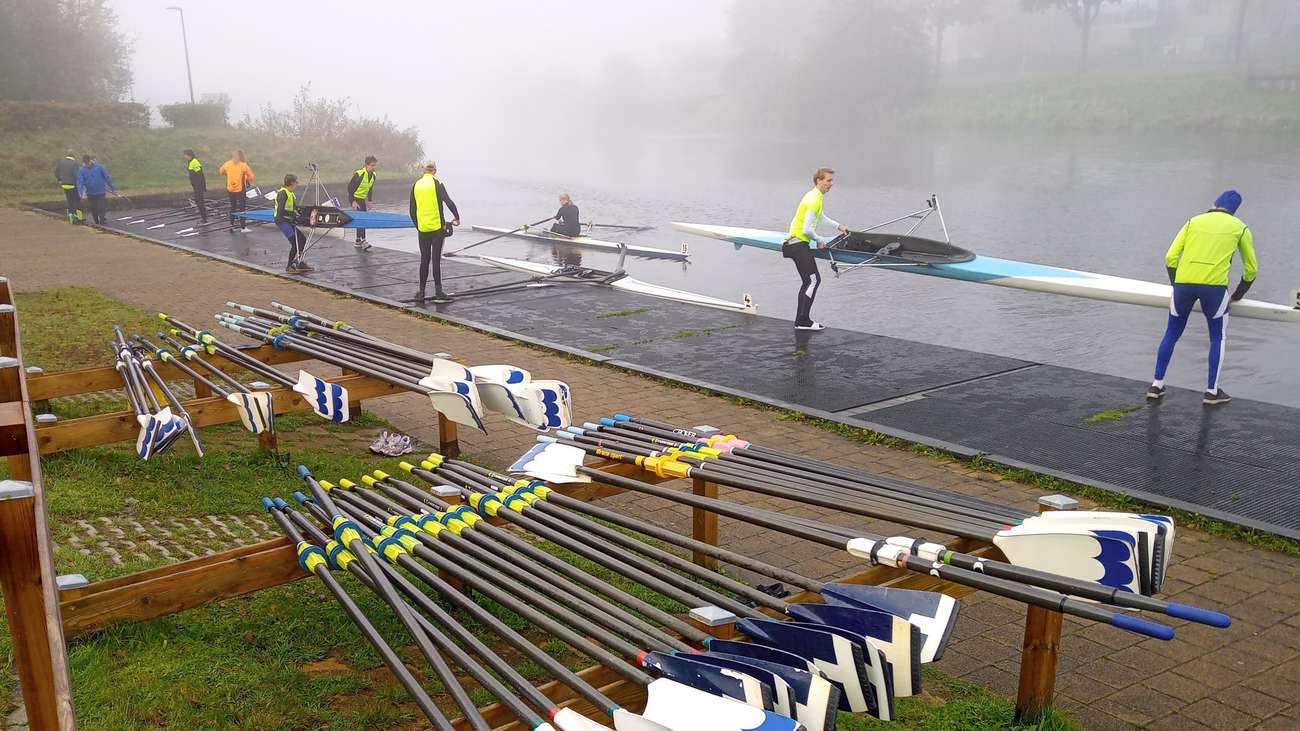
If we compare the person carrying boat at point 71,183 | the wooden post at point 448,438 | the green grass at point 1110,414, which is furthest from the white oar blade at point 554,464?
the person carrying boat at point 71,183

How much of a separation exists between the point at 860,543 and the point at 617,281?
12029 millimetres

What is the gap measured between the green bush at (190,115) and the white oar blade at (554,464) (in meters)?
51.2

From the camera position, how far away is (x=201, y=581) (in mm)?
3732

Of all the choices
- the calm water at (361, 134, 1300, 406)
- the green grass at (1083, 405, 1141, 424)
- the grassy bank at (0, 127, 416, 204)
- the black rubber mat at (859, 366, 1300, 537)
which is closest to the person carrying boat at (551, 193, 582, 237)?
the calm water at (361, 134, 1300, 406)

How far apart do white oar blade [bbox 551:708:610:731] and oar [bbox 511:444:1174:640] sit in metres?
1.04

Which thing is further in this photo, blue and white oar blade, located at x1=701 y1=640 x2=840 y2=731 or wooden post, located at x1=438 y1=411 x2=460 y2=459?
wooden post, located at x1=438 y1=411 x2=460 y2=459

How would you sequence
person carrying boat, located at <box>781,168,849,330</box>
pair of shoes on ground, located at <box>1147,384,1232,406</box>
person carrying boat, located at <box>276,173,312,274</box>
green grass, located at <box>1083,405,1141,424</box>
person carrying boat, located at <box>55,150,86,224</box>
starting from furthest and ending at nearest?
person carrying boat, located at <box>55,150,86,224</box>, person carrying boat, located at <box>276,173,312,274</box>, person carrying boat, located at <box>781,168,849,330</box>, pair of shoes on ground, located at <box>1147,384,1232,406</box>, green grass, located at <box>1083,405,1141,424</box>

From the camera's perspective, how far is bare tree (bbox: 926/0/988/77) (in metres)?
69.6

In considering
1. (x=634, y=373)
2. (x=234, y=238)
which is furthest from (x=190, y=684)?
(x=234, y=238)

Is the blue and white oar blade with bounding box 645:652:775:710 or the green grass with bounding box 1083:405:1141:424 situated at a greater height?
the blue and white oar blade with bounding box 645:652:775:710

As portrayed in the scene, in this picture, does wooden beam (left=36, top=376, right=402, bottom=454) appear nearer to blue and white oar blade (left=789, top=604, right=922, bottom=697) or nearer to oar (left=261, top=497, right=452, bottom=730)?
oar (left=261, top=497, right=452, bottom=730)

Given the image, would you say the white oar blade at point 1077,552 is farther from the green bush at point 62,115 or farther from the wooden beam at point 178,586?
the green bush at point 62,115

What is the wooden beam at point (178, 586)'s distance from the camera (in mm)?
3631

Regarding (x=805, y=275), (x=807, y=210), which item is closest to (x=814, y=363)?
(x=805, y=275)
